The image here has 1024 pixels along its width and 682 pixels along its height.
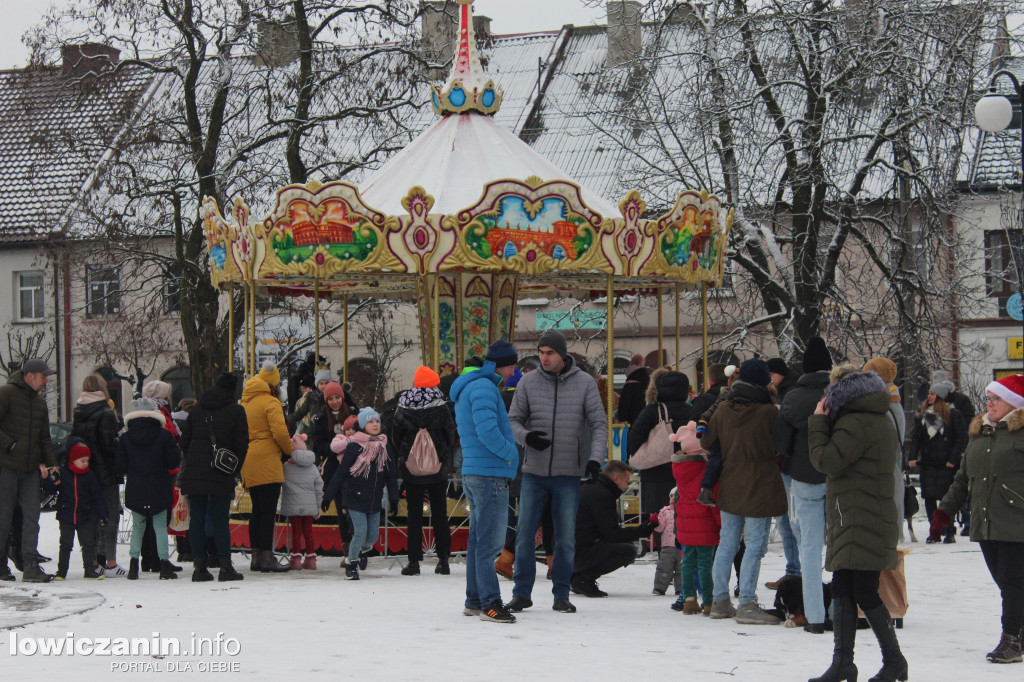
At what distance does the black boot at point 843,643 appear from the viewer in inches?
295

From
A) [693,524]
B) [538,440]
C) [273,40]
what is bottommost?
[693,524]

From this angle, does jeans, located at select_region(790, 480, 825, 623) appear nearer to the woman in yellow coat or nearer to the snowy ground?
the snowy ground

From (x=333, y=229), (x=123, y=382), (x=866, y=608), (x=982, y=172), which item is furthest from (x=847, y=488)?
(x=123, y=382)

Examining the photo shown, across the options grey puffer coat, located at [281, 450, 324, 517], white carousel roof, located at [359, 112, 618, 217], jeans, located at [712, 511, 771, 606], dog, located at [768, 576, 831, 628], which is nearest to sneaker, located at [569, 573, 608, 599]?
jeans, located at [712, 511, 771, 606]

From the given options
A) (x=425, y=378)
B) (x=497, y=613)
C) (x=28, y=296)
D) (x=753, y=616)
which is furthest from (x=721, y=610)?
(x=28, y=296)

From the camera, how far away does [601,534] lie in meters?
11.1

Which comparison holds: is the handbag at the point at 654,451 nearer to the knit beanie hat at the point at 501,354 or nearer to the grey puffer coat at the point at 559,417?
the grey puffer coat at the point at 559,417

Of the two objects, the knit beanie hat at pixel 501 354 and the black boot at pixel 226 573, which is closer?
the knit beanie hat at pixel 501 354

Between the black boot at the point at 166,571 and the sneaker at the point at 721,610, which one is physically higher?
the black boot at the point at 166,571

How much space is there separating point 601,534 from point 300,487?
127 inches

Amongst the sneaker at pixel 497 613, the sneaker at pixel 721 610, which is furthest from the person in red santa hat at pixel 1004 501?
the sneaker at pixel 497 613

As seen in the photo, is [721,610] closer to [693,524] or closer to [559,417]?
[693,524]

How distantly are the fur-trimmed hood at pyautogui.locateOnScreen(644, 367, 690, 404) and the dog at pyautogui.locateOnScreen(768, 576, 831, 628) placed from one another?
2334 millimetres

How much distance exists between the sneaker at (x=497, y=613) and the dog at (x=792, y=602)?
70.7 inches
